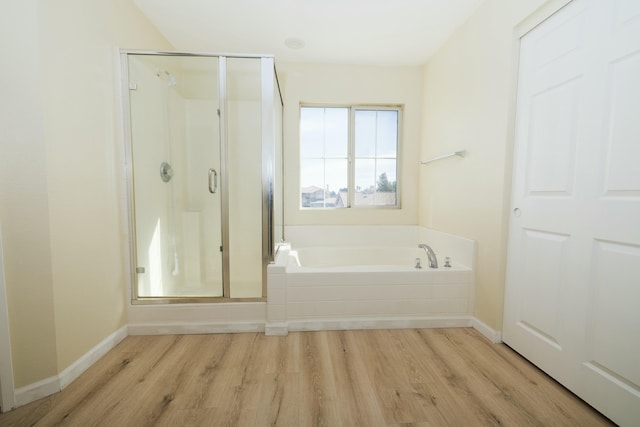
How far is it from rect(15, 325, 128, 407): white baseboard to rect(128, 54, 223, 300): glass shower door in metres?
0.33

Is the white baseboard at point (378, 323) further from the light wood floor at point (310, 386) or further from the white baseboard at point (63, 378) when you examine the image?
the white baseboard at point (63, 378)

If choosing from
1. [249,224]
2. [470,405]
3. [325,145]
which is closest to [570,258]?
[470,405]

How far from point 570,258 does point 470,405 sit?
85cm

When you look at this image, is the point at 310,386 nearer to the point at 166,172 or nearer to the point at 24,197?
the point at 24,197

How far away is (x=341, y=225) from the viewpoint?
2855 millimetres

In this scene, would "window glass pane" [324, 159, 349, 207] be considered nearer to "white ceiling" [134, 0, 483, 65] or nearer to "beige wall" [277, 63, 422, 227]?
"beige wall" [277, 63, 422, 227]

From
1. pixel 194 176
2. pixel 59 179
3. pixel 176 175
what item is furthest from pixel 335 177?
pixel 59 179

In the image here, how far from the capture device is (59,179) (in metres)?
1.27

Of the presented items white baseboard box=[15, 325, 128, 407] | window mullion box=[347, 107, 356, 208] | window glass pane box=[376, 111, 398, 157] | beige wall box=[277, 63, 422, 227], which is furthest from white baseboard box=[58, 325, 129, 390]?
window glass pane box=[376, 111, 398, 157]

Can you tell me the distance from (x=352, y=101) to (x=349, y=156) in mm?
574

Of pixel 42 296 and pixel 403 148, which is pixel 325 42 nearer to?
pixel 403 148

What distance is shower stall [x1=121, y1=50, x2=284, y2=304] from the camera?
182cm

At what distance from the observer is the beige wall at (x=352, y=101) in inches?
107

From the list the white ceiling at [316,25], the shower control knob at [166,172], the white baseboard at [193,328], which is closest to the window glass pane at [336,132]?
the white ceiling at [316,25]
